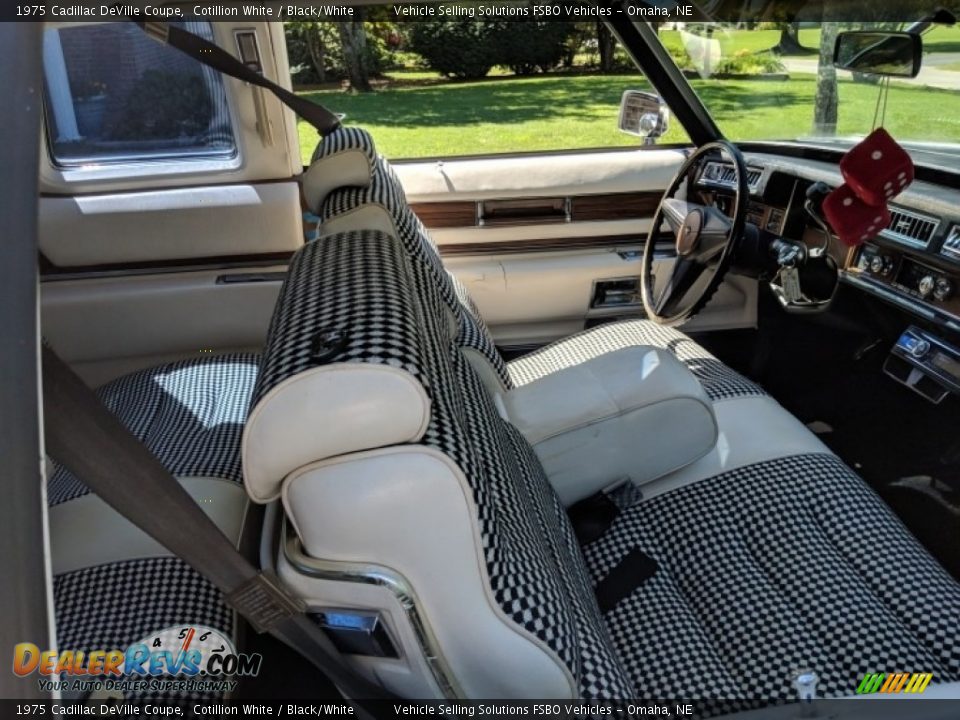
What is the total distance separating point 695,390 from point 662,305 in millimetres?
696

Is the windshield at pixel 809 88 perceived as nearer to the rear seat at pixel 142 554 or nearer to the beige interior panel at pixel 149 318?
the beige interior panel at pixel 149 318

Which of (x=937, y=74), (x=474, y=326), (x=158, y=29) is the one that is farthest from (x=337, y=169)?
(x=937, y=74)

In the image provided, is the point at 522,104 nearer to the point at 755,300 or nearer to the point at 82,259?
the point at 755,300

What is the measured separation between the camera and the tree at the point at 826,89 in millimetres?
1809

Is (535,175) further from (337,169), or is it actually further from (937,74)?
(937,74)

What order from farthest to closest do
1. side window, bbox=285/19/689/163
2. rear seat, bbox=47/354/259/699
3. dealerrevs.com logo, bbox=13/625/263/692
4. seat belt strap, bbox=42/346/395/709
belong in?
side window, bbox=285/19/689/163 → rear seat, bbox=47/354/259/699 → dealerrevs.com logo, bbox=13/625/263/692 → seat belt strap, bbox=42/346/395/709

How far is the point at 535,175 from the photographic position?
235 centimetres

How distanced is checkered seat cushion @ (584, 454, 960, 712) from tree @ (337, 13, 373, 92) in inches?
64.8

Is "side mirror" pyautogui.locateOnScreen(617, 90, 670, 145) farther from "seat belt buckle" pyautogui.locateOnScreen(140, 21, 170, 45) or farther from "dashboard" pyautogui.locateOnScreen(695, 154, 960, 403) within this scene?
"seat belt buckle" pyautogui.locateOnScreen(140, 21, 170, 45)

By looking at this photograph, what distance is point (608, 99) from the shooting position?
2.53 metres

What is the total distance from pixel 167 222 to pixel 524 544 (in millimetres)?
1717

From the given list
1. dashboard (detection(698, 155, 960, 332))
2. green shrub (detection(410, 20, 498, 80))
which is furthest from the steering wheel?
green shrub (detection(410, 20, 498, 80))

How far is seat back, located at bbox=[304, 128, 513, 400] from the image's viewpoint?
1411mm

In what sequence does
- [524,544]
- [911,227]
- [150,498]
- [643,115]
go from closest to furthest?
[150,498], [524,544], [911,227], [643,115]
